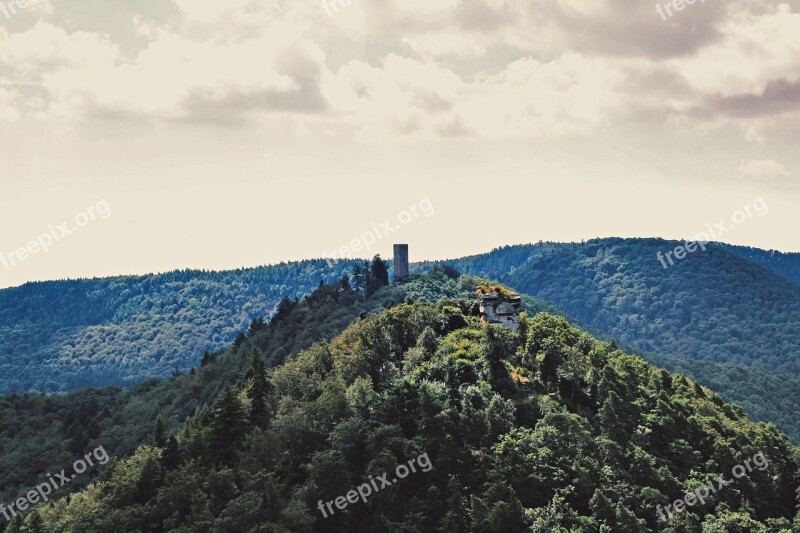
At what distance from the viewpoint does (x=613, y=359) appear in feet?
346

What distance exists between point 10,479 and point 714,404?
375 feet

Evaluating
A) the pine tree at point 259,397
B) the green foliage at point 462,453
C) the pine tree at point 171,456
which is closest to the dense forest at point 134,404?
the pine tree at point 259,397

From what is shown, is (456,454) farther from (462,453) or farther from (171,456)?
(171,456)

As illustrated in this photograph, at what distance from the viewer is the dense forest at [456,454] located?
7506 centimetres

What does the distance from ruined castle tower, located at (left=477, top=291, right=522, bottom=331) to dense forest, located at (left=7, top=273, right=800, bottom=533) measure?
2413mm

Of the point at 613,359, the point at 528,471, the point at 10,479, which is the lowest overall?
the point at 10,479

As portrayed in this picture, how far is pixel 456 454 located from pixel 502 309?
2937 centimetres

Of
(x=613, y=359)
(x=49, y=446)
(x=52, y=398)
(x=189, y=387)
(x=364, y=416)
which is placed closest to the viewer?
(x=364, y=416)

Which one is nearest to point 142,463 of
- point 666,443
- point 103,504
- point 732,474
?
point 103,504

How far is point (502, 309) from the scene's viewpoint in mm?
107000

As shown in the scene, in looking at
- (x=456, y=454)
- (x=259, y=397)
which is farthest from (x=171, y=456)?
(x=456, y=454)

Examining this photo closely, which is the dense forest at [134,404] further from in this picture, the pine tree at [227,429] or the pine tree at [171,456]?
the pine tree at [227,429]

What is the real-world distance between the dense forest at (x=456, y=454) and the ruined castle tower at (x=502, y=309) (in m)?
2.41

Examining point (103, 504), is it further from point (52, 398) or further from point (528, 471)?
point (52, 398)
